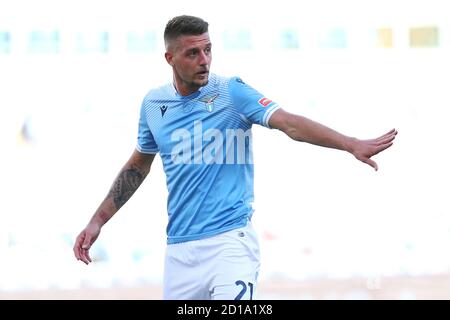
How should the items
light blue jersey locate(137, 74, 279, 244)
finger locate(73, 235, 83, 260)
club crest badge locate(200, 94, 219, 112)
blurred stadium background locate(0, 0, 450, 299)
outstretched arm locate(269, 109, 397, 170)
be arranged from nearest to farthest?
outstretched arm locate(269, 109, 397, 170)
light blue jersey locate(137, 74, 279, 244)
club crest badge locate(200, 94, 219, 112)
finger locate(73, 235, 83, 260)
blurred stadium background locate(0, 0, 450, 299)

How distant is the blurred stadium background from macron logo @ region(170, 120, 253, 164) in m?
10.7

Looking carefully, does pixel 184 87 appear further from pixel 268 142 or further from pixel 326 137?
pixel 268 142

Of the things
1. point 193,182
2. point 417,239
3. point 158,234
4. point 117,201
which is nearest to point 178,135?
point 193,182

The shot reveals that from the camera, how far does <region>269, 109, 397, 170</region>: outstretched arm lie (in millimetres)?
4801

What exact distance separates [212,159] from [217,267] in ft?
1.88

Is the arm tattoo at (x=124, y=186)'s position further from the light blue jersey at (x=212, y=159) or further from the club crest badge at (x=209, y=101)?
the club crest badge at (x=209, y=101)

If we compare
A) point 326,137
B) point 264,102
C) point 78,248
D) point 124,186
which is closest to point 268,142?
point 124,186

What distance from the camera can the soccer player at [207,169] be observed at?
209 inches

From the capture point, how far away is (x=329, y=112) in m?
16.8

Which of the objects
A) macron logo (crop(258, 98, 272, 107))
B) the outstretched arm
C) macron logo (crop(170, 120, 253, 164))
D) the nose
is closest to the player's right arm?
macron logo (crop(170, 120, 253, 164))

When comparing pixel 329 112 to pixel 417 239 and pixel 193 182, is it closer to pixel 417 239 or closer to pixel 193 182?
pixel 417 239

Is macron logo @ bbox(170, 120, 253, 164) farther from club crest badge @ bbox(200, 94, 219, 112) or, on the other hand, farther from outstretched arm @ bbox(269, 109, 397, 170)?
outstretched arm @ bbox(269, 109, 397, 170)

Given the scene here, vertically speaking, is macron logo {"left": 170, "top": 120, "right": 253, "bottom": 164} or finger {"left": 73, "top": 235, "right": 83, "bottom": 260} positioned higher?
macron logo {"left": 170, "top": 120, "right": 253, "bottom": 164}

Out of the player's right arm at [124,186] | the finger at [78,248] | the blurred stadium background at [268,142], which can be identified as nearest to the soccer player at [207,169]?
the player's right arm at [124,186]
